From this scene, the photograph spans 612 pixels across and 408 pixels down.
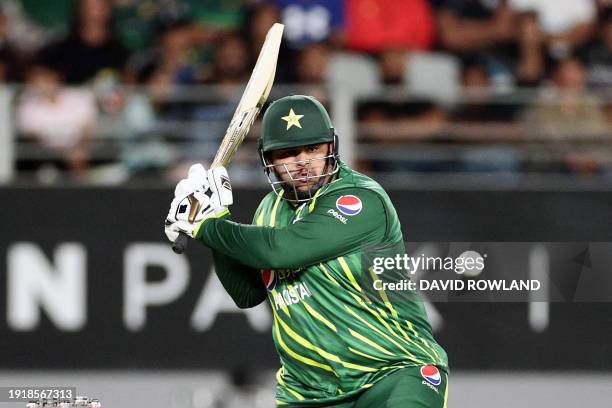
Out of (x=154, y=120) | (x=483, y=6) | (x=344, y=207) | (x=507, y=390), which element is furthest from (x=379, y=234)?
(x=483, y=6)

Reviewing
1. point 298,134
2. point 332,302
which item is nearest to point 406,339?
point 332,302

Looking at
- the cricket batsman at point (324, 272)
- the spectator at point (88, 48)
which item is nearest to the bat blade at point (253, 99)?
the cricket batsman at point (324, 272)

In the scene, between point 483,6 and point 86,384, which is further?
point 483,6

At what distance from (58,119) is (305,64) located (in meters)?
1.89

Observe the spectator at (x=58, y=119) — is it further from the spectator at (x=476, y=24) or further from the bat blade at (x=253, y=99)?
the bat blade at (x=253, y=99)

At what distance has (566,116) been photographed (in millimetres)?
9758

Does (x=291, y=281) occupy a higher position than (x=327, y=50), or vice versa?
(x=327, y=50)

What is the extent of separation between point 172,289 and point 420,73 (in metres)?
2.57

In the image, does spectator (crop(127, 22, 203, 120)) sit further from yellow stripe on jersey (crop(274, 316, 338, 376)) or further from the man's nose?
yellow stripe on jersey (crop(274, 316, 338, 376))

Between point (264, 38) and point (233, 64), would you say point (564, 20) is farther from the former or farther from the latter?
point (233, 64)

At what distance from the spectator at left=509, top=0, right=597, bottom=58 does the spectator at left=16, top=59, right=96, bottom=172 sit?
3496 millimetres

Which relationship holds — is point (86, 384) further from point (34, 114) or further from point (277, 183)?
point (277, 183)

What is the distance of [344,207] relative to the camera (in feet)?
15.3

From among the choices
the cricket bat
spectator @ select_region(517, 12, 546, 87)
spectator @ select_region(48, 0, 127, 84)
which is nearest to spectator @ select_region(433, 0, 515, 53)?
spectator @ select_region(517, 12, 546, 87)
